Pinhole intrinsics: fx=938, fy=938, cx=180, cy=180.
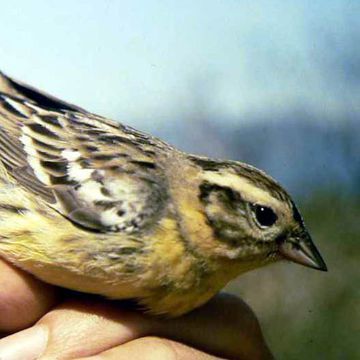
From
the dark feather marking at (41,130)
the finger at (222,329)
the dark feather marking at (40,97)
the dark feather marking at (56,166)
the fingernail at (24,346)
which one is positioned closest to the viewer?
the fingernail at (24,346)

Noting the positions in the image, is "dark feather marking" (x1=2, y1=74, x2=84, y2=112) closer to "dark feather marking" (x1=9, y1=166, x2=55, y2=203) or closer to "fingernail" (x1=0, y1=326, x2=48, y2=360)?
"dark feather marking" (x1=9, y1=166, x2=55, y2=203)

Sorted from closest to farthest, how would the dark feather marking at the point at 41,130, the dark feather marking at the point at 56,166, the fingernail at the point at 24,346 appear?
the fingernail at the point at 24,346
the dark feather marking at the point at 56,166
the dark feather marking at the point at 41,130

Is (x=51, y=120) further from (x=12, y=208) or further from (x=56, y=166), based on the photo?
(x=12, y=208)

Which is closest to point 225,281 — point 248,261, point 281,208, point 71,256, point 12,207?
point 248,261

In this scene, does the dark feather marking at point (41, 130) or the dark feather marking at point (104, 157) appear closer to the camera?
the dark feather marking at point (104, 157)

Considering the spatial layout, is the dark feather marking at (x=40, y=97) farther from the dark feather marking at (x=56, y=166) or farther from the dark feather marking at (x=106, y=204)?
the dark feather marking at (x=106, y=204)

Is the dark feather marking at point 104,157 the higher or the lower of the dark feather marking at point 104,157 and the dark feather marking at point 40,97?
the lower

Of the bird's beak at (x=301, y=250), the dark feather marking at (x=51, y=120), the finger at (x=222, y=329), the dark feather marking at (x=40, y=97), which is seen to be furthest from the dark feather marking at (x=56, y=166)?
the bird's beak at (x=301, y=250)

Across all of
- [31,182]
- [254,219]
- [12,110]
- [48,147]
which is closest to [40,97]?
[12,110]

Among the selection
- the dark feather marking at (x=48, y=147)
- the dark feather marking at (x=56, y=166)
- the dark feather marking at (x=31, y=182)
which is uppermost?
the dark feather marking at (x=48, y=147)
